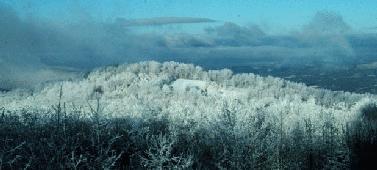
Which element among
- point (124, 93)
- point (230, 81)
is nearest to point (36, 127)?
point (124, 93)

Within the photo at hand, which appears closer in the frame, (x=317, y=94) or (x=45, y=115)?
(x=45, y=115)

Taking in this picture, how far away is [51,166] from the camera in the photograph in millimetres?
11805

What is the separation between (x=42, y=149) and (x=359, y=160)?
8.94 meters

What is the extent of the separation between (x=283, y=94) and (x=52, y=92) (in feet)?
280

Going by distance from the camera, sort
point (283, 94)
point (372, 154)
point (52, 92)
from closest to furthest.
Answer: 1. point (372, 154)
2. point (283, 94)
3. point (52, 92)

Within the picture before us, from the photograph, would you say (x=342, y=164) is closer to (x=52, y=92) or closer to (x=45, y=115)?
(x=45, y=115)

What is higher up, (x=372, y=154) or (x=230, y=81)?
(x=230, y=81)

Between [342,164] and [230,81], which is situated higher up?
[230,81]

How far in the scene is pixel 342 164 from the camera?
1495cm

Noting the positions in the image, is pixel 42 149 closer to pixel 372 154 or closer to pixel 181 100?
pixel 372 154

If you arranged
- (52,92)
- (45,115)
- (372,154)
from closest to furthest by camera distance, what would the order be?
1. (372,154)
2. (45,115)
3. (52,92)

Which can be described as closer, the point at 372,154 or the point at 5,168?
the point at 5,168

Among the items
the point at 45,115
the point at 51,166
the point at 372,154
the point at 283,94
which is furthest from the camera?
the point at 283,94

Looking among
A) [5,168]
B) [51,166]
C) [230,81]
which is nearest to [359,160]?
[51,166]
